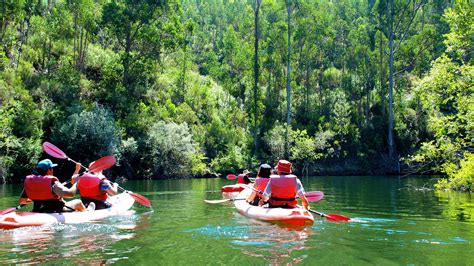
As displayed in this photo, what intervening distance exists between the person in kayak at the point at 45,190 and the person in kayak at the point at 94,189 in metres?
1.24

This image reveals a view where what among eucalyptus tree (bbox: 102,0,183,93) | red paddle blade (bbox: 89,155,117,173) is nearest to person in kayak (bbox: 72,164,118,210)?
red paddle blade (bbox: 89,155,117,173)

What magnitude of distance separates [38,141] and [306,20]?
25.8 meters

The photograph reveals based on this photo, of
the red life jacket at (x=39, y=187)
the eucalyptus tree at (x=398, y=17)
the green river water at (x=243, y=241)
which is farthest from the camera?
the eucalyptus tree at (x=398, y=17)

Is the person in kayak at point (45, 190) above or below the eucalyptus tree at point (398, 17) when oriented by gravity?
below

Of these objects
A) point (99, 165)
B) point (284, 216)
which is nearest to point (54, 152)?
point (99, 165)

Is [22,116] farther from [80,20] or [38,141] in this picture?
[80,20]

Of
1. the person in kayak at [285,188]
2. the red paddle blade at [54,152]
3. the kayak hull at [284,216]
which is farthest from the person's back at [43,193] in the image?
the person in kayak at [285,188]

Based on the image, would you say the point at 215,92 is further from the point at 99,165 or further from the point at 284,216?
the point at 284,216

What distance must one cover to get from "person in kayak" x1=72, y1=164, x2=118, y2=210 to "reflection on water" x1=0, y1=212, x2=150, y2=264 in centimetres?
108

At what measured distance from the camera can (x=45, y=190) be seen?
973 cm

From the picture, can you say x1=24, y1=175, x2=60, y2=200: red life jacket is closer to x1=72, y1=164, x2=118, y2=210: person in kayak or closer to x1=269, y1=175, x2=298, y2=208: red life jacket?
x1=72, y1=164, x2=118, y2=210: person in kayak

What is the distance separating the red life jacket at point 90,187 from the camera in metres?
11.4

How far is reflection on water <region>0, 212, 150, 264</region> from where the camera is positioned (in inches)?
263

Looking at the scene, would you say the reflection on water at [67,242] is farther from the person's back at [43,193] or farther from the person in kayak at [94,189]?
the person in kayak at [94,189]
